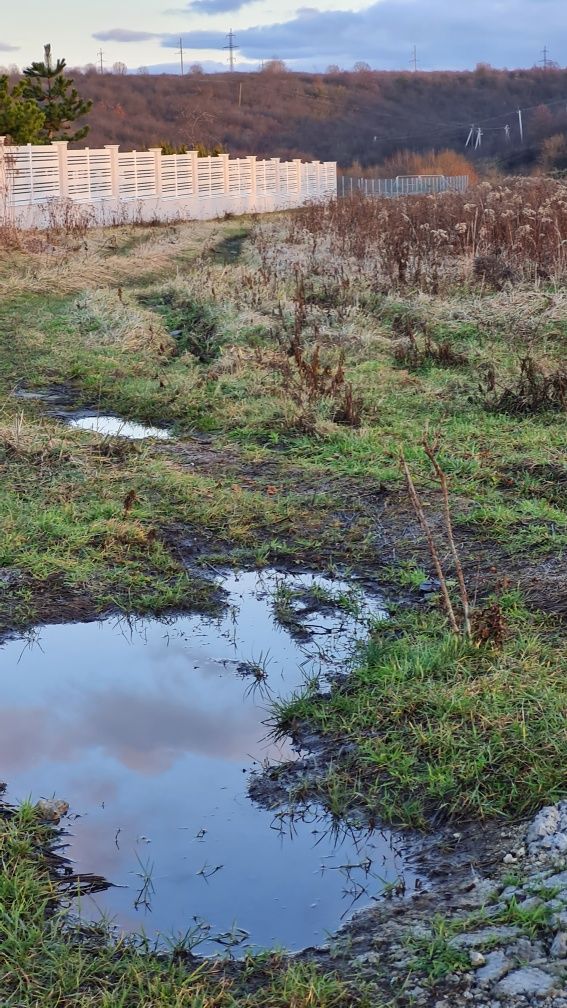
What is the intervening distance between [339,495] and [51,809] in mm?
2968

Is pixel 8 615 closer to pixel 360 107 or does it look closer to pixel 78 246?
pixel 78 246

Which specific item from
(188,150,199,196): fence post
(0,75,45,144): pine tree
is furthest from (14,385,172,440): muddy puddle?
(188,150,199,196): fence post

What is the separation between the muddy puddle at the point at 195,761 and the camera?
281 centimetres

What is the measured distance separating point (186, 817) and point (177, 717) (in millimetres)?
619

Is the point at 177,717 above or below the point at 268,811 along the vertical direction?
above

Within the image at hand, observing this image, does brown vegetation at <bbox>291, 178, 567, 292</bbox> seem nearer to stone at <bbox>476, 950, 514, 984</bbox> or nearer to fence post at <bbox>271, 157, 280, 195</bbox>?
stone at <bbox>476, 950, 514, 984</bbox>

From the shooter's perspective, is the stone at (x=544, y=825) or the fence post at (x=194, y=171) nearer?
the stone at (x=544, y=825)

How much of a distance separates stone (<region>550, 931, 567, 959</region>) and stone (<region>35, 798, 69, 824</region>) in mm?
1468

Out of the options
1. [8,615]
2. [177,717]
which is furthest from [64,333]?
[177,717]

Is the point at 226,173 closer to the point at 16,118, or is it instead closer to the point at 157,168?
the point at 157,168

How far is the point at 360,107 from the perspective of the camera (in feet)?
290

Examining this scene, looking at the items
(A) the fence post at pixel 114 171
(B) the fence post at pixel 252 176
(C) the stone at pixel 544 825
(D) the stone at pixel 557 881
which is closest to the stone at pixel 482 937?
(D) the stone at pixel 557 881

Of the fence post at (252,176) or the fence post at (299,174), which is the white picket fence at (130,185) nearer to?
the fence post at (252,176)

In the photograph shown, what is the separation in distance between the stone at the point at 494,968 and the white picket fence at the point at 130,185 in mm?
17003
